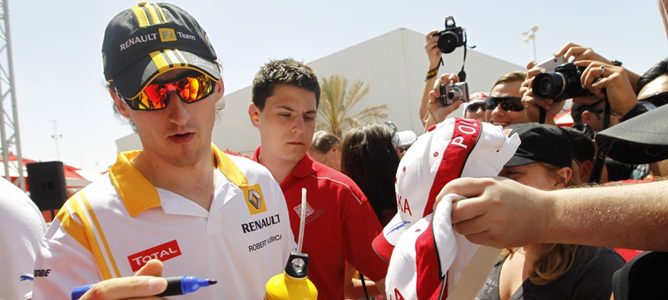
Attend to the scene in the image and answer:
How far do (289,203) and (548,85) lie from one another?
1701mm

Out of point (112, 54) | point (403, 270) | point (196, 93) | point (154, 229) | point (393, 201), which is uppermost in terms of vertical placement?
point (112, 54)

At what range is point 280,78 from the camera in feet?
8.53

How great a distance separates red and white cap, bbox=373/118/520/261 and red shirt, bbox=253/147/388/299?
1.00 metres

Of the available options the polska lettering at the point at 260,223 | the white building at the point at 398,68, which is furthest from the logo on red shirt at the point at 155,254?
the white building at the point at 398,68

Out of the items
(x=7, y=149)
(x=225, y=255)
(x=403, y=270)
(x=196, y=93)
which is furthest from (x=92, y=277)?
(x=7, y=149)

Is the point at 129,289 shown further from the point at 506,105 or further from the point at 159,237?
the point at 506,105

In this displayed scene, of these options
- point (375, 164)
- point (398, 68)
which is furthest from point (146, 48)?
point (398, 68)

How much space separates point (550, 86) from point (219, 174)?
79.8 inches

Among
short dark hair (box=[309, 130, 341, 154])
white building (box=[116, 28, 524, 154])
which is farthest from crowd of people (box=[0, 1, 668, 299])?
white building (box=[116, 28, 524, 154])

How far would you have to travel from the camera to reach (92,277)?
1.38 meters

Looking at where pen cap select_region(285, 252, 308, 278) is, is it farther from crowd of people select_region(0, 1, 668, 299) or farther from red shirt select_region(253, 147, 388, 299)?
red shirt select_region(253, 147, 388, 299)

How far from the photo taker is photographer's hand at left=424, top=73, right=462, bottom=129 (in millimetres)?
2975

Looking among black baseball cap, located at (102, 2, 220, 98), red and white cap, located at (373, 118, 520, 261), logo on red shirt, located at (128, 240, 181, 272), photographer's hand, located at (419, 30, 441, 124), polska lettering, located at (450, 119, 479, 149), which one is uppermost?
black baseball cap, located at (102, 2, 220, 98)

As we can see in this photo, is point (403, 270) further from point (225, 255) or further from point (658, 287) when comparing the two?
point (225, 255)
